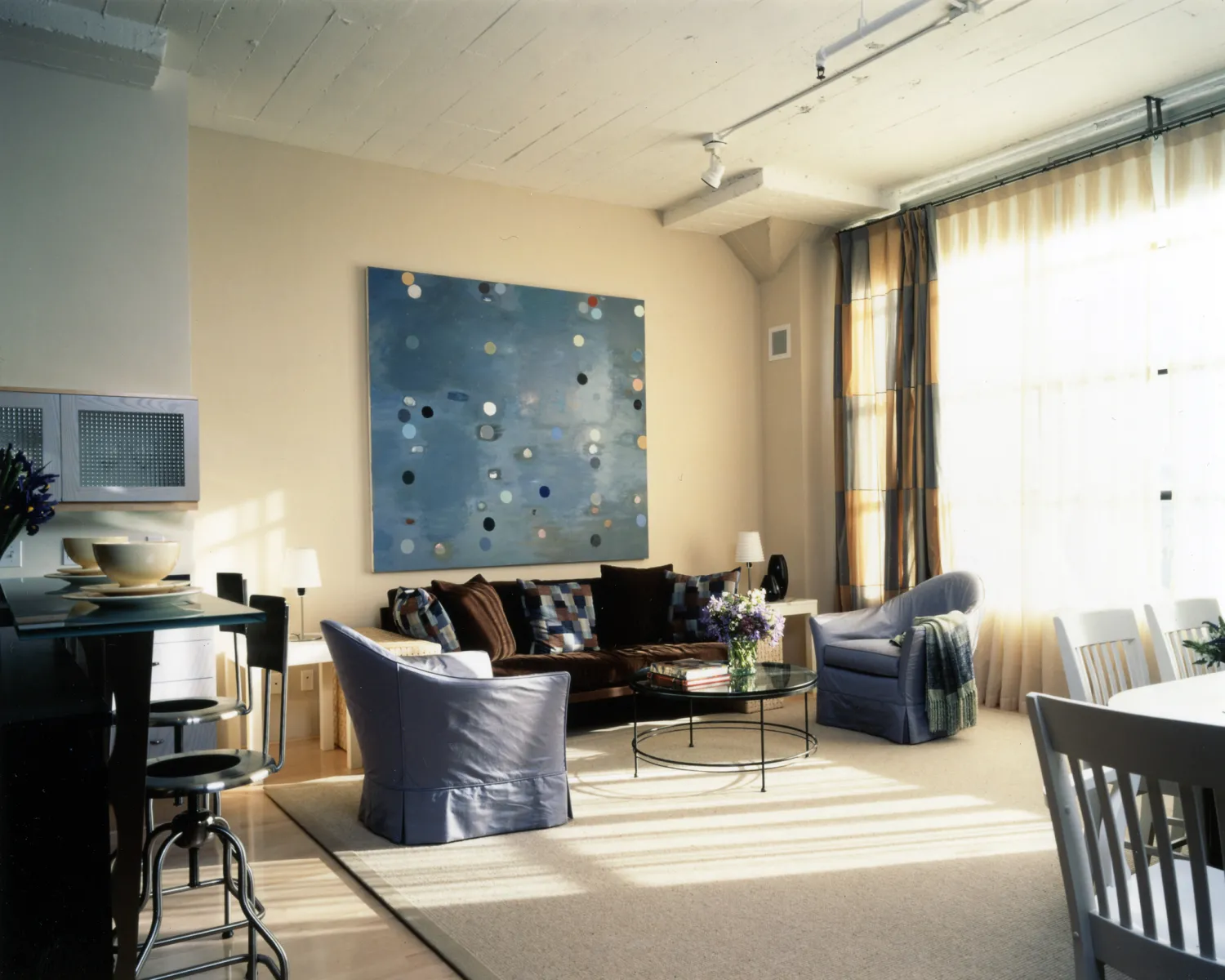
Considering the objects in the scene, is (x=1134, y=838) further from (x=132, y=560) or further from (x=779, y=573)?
(x=779, y=573)

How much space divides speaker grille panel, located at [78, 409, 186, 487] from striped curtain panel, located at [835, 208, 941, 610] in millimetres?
4202

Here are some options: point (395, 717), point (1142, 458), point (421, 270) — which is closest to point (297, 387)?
point (421, 270)

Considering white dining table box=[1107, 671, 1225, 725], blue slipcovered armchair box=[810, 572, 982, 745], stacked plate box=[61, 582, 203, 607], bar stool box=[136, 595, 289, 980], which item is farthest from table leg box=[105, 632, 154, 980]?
blue slipcovered armchair box=[810, 572, 982, 745]

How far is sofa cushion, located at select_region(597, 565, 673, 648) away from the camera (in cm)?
594

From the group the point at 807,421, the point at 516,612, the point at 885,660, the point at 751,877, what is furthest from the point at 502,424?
the point at 751,877

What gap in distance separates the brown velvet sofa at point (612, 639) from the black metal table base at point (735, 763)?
14.1 inches

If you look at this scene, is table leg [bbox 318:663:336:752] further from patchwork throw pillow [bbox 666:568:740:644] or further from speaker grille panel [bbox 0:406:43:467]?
patchwork throw pillow [bbox 666:568:740:644]

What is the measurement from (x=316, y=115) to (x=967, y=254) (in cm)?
384

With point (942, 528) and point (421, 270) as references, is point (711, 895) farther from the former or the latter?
point (421, 270)

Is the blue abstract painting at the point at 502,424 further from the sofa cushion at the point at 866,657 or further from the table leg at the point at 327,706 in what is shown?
the sofa cushion at the point at 866,657

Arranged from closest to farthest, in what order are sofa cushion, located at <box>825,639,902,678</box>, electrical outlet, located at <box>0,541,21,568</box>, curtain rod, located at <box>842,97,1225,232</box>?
electrical outlet, located at <box>0,541,21,568</box>, curtain rod, located at <box>842,97,1225,232</box>, sofa cushion, located at <box>825,639,902,678</box>

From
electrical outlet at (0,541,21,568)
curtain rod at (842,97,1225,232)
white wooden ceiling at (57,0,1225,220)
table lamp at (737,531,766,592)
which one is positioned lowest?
table lamp at (737,531,766,592)

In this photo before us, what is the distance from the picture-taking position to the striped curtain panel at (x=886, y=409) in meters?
6.08

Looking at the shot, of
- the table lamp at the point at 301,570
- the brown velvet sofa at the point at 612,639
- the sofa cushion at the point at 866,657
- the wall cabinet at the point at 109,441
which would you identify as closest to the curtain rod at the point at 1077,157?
the sofa cushion at the point at 866,657
